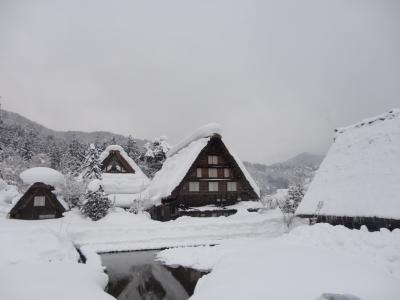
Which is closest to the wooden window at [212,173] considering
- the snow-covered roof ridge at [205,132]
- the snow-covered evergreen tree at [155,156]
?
the snow-covered roof ridge at [205,132]

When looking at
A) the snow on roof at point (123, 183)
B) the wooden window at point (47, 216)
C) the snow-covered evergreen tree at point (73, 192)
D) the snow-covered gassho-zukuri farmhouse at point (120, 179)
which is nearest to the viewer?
the wooden window at point (47, 216)

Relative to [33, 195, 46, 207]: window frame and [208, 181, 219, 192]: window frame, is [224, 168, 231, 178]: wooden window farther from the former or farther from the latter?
[33, 195, 46, 207]: window frame

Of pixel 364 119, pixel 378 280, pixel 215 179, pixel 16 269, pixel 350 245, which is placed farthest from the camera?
pixel 215 179

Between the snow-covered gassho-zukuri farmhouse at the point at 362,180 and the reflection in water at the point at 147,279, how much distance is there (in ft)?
29.4

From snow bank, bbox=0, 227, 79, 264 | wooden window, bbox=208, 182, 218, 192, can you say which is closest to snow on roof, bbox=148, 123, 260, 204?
wooden window, bbox=208, 182, 218, 192

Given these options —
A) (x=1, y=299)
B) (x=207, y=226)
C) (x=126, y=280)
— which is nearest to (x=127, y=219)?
(x=207, y=226)

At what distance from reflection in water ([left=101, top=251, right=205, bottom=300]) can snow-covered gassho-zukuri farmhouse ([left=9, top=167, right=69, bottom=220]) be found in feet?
55.2

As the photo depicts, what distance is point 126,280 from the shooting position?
13.5 metres

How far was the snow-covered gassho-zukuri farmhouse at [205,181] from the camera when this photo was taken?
30.9 metres

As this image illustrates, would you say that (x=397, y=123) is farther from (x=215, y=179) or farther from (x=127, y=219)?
A: (x=127, y=219)

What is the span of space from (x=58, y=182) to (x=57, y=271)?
955 inches

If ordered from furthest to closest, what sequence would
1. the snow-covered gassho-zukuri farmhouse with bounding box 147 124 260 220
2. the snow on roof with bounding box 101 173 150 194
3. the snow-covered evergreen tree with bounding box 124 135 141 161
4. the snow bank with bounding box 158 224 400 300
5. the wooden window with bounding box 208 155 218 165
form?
the snow-covered evergreen tree with bounding box 124 135 141 161
the snow on roof with bounding box 101 173 150 194
the wooden window with bounding box 208 155 218 165
the snow-covered gassho-zukuri farmhouse with bounding box 147 124 260 220
the snow bank with bounding box 158 224 400 300

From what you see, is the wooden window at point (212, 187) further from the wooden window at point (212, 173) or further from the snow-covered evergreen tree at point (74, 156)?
the snow-covered evergreen tree at point (74, 156)

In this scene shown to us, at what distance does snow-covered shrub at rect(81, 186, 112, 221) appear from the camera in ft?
94.6
